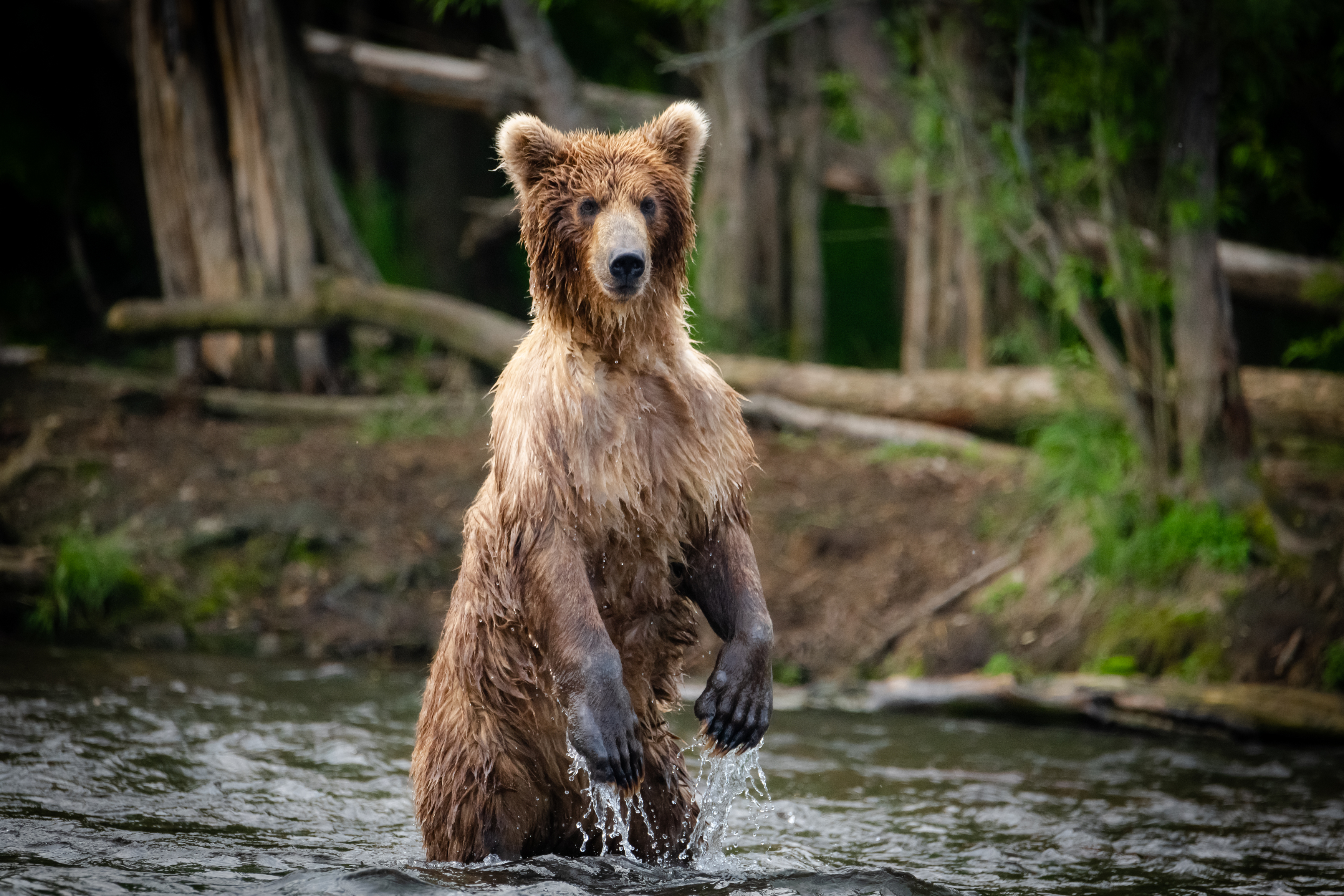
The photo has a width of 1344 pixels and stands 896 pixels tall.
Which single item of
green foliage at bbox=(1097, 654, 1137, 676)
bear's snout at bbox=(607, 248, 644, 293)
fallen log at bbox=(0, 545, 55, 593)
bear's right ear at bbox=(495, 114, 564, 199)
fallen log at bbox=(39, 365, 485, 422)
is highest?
bear's right ear at bbox=(495, 114, 564, 199)

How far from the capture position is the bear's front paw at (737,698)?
4.12m

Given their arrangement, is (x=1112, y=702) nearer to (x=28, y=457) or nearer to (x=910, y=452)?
(x=910, y=452)

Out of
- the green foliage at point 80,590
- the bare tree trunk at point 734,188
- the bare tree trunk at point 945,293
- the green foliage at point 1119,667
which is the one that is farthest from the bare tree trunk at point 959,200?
the green foliage at point 80,590

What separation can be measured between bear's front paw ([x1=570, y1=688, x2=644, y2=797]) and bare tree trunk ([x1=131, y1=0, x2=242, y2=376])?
25.7 ft

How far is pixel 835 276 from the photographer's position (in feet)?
49.6

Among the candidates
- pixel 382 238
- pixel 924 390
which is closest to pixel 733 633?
pixel 924 390

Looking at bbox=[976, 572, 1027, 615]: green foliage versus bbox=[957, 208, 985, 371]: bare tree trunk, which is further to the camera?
bbox=[957, 208, 985, 371]: bare tree trunk

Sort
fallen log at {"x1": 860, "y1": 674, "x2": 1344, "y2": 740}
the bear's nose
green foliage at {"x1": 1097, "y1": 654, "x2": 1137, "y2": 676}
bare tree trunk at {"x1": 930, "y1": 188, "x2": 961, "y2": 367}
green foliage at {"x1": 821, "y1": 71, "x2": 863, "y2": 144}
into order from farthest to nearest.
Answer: bare tree trunk at {"x1": 930, "y1": 188, "x2": 961, "y2": 367}
green foliage at {"x1": 821, "y1": 71, "x2": 863, "y2": 144}
green foliage at {"x1": 1097, "y1": 654, "x2": 1137, "y2": 676}
fallen log at {"x1": 860, "y1": 674, "x2": 1344, "y2": 740}
the bear's nose

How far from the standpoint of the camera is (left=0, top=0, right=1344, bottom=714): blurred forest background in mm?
7289

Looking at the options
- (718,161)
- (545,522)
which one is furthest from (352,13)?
(545,522)

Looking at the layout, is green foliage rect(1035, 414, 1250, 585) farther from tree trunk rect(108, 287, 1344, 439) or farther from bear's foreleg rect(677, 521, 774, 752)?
bear's foreleg rect(677, 521, 774, 752)

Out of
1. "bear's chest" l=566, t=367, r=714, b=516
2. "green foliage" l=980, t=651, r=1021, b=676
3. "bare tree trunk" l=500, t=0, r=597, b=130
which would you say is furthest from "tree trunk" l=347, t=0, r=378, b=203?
"bear's chest" l=566, t=367, r=714, b=516

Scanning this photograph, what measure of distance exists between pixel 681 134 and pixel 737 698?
5.42 ft

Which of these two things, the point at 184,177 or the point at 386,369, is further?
the point at 386,369
